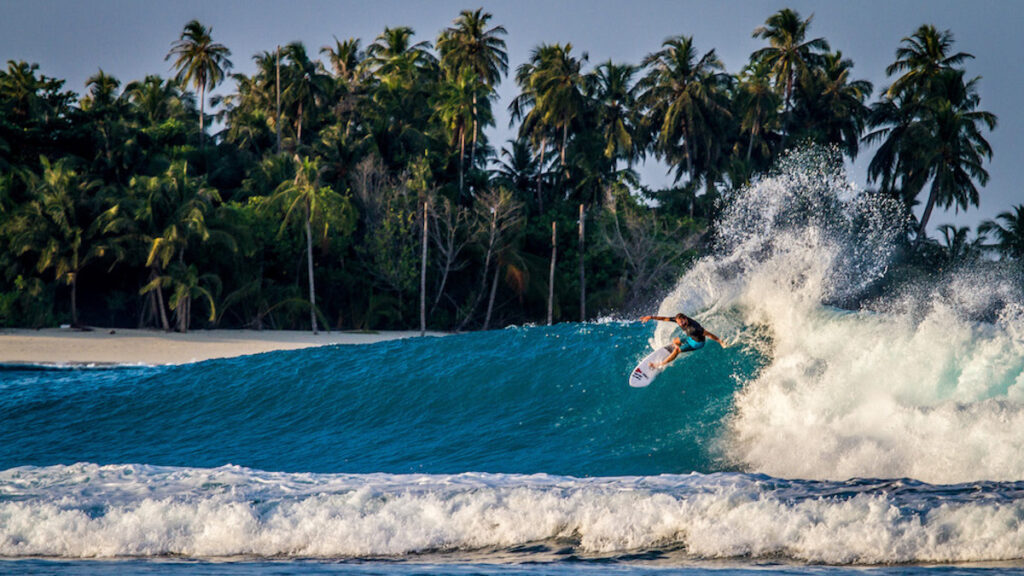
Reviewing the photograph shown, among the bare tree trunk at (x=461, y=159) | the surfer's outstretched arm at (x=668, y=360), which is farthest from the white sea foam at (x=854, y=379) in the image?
the bare tree trunk at (x=461, y=159)

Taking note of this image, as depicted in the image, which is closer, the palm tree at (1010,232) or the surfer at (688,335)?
the surfer at (688,335)

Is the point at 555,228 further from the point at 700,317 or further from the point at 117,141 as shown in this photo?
the point at 700,317

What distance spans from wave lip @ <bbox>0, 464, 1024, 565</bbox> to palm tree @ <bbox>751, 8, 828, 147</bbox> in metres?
39.9

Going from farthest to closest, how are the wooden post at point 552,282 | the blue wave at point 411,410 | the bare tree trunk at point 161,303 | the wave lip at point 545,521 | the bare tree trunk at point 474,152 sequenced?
1. the bare tree trunk at point 474,152
2. the wooden post at point 552,282
3. the bare tree trunk at point 161,303
4. the blue wave at point 411,410
5. the wave lip at point 545,521

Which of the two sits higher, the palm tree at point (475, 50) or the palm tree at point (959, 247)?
the palm tree at point (475, 50)

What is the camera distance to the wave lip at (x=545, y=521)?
22.8 feet

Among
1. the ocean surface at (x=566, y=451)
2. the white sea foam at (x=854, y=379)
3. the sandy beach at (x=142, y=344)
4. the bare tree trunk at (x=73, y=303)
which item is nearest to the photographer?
the ocean surface at (x=566, y=451)

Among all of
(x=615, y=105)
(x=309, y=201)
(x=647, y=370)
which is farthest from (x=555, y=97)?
(x=647, y=370)

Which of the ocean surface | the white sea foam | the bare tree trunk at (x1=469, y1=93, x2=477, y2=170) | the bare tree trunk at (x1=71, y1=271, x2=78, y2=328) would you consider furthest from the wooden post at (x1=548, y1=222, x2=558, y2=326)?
the white sea foam

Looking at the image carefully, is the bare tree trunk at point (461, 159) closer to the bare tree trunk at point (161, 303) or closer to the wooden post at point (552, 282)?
the wooden post at point (552, 282)

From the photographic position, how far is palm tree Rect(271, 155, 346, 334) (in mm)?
35281

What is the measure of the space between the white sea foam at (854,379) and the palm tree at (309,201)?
23.4 m

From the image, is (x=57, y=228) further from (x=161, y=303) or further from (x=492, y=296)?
(x=492, y=296)

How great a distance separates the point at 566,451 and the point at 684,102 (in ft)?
119
